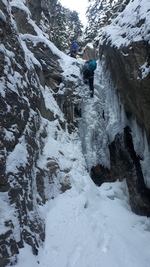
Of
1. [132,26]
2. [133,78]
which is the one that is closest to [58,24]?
[132,26]

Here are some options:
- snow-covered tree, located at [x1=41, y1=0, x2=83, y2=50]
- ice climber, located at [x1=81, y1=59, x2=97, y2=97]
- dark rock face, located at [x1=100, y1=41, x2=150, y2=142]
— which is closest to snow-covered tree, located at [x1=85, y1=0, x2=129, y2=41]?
snow-covered tree, located at [x1=41, y1=0, x2=83, y2=50]

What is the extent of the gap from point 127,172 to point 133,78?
355cm

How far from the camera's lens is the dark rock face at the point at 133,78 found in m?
5.18

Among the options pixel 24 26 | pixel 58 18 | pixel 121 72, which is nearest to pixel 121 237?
pixel 121 72

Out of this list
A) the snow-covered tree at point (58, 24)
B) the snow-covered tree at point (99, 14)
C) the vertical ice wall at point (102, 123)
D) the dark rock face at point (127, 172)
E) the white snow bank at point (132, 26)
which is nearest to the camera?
the white snow bank at point (132, 26)

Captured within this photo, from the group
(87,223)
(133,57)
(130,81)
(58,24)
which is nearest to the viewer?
(87,223)

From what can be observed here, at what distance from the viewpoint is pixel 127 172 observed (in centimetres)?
758

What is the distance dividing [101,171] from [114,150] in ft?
3.16

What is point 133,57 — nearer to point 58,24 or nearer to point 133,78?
point 133,78

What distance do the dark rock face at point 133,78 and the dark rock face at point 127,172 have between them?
4.07 ft

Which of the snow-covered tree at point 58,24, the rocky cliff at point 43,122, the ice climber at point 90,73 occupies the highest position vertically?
the snow-covered tree at point 58,24

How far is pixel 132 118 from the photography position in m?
6.88

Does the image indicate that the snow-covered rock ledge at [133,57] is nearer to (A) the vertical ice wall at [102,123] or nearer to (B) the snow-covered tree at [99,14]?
(A) the vertical ice wall at [102,123]

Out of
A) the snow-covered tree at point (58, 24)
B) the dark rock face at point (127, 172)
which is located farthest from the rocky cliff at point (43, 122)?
the snow-covered tree at point (58, 24)
